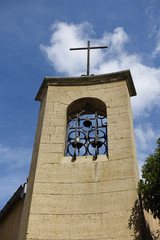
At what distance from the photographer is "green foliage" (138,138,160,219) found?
5.31 m

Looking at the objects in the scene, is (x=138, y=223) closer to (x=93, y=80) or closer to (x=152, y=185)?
(x=152, y=185)

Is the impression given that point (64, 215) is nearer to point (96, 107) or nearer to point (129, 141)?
point (129, 141)

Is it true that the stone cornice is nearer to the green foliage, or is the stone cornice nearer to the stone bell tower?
the stone bell tower

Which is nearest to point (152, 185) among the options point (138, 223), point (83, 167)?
point (138, 223)

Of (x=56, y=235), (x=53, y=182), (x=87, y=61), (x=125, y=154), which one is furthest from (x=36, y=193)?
(x=87, y=61)

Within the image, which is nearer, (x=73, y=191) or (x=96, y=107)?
(x=73, y=191)

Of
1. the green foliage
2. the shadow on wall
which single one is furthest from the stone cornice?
the shadow on wall

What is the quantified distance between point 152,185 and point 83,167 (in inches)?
66.5

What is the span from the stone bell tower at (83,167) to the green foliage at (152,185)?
305 mm

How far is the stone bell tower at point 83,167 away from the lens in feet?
18.5

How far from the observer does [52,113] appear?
7.73m

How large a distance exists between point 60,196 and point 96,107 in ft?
10.1

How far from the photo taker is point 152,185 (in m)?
5.39

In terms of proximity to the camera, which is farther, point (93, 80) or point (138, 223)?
point (93, 80)
